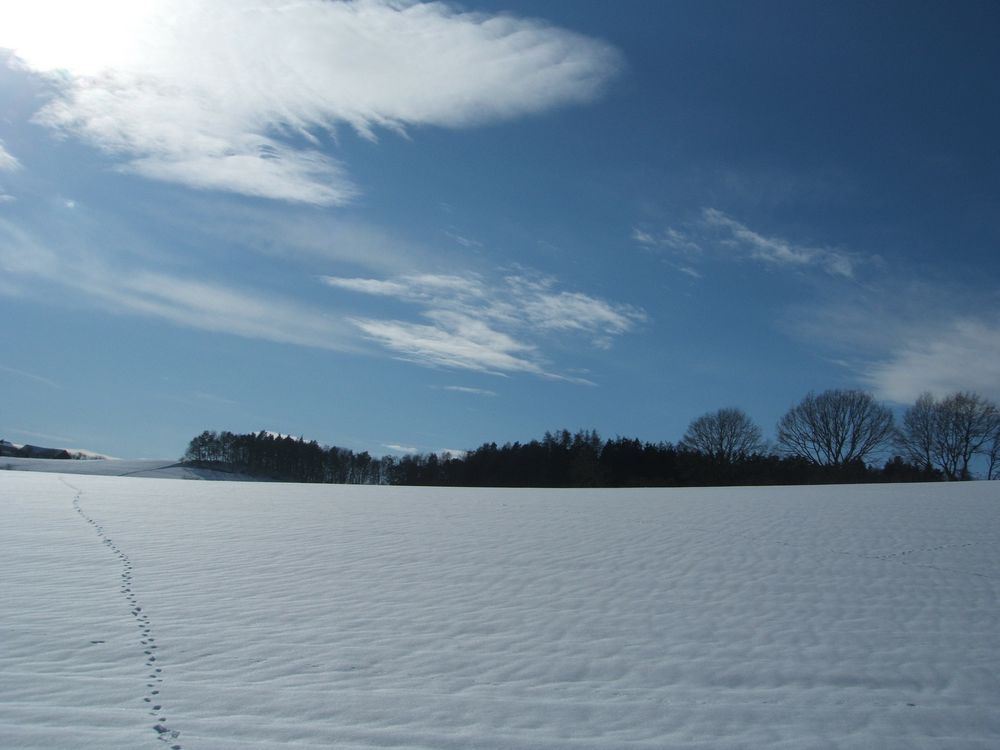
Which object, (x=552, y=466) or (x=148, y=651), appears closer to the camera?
(x=148, y=651)

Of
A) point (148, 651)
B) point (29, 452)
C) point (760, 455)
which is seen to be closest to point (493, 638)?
point (148, 651)

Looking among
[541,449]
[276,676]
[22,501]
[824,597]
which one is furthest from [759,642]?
[541,449]

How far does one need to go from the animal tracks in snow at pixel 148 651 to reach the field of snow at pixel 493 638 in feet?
0.10

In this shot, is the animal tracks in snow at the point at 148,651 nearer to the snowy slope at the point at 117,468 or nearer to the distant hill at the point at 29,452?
the snowy slope at the point at 117,468

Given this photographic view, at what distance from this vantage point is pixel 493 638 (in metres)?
7.90

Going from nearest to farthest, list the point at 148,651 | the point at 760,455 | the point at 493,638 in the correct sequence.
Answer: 1. the point at 148,651
2. the point at 493,638
3. the point at 760,455

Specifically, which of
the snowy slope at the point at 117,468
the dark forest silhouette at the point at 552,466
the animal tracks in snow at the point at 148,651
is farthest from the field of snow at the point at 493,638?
the snowy slope at the point at 117,468

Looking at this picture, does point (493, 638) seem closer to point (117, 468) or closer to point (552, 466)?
point (552, 466)

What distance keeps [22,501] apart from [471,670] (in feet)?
62.3

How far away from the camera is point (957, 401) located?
223ft

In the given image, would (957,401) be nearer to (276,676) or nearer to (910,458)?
(910,458)

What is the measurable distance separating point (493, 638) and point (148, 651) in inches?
136

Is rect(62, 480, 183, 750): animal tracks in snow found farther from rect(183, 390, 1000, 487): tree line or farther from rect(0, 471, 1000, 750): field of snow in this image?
rect(183, 390, 1000, 487): tree line

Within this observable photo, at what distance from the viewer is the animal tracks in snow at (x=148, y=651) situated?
4.94 m
